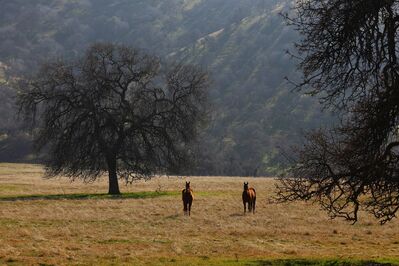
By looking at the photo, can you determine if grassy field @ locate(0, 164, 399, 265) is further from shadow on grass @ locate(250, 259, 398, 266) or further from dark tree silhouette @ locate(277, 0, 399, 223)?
dark tree silhouette @ locate(277, 0, 399, 223)

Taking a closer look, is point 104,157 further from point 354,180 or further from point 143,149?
point 354,180

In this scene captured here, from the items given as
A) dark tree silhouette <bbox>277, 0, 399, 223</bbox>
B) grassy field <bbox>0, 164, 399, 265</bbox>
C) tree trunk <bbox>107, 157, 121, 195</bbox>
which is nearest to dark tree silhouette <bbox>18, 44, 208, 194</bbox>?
tree trunk <bbox>107, 157, 121, 195</bbox>

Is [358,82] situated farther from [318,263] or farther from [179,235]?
[179,235]

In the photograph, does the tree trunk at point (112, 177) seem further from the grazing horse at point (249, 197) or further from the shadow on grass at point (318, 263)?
the shadow on grass at point (318, 263)

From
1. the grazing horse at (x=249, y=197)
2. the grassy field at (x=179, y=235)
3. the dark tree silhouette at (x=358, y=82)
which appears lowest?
the grassy field at (x=179, y=235)

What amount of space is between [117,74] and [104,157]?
295 inches

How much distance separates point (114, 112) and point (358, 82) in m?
34.1

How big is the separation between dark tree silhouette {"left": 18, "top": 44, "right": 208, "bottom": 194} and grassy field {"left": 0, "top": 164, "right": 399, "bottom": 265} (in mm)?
6580

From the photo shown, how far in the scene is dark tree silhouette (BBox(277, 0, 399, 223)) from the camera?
44.4 feet

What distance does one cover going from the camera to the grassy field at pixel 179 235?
17.8 meters

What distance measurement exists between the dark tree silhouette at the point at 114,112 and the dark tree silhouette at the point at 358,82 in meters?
31.6

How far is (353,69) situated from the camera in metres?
14.2

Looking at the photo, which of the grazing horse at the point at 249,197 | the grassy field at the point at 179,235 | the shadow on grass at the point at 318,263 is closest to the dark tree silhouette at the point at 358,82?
the shadow on grass at the point at 318,263

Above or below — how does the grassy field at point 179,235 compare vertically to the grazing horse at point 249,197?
below
